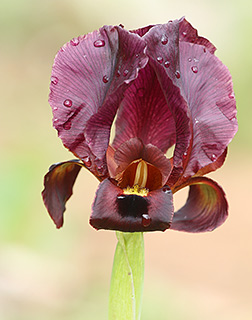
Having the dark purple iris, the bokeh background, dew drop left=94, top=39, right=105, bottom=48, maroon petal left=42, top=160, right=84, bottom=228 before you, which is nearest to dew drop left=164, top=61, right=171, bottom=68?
the dark purple iris

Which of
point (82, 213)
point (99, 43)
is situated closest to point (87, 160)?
point (99, 43)

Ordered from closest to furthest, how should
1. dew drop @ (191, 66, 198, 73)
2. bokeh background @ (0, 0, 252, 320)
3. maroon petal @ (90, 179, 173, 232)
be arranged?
maroon petal @ (90, 179, 173, 232) → dew drop @ (191, 66, 198, 73) → bokeh background @ (0, 0, 252, 320)

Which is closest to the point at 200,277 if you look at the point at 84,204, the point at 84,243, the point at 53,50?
the point at 84,243

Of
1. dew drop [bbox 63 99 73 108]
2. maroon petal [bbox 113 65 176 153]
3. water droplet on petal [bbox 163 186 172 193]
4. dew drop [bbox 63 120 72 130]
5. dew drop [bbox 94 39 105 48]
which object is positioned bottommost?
water droplet on petal [bbox 163 186 172 193]

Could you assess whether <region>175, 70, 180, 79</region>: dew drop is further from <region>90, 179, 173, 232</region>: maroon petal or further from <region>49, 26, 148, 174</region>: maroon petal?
<region>90, 179, 173, 232</region>: maroon petal

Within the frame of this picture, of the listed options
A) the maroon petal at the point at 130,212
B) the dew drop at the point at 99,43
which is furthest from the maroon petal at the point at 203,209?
the dew drop at the point at 99,43

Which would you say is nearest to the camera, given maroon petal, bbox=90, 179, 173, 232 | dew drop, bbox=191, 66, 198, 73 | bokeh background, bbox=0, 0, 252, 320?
maroon petal, bbox=90, 179, 173, 232
